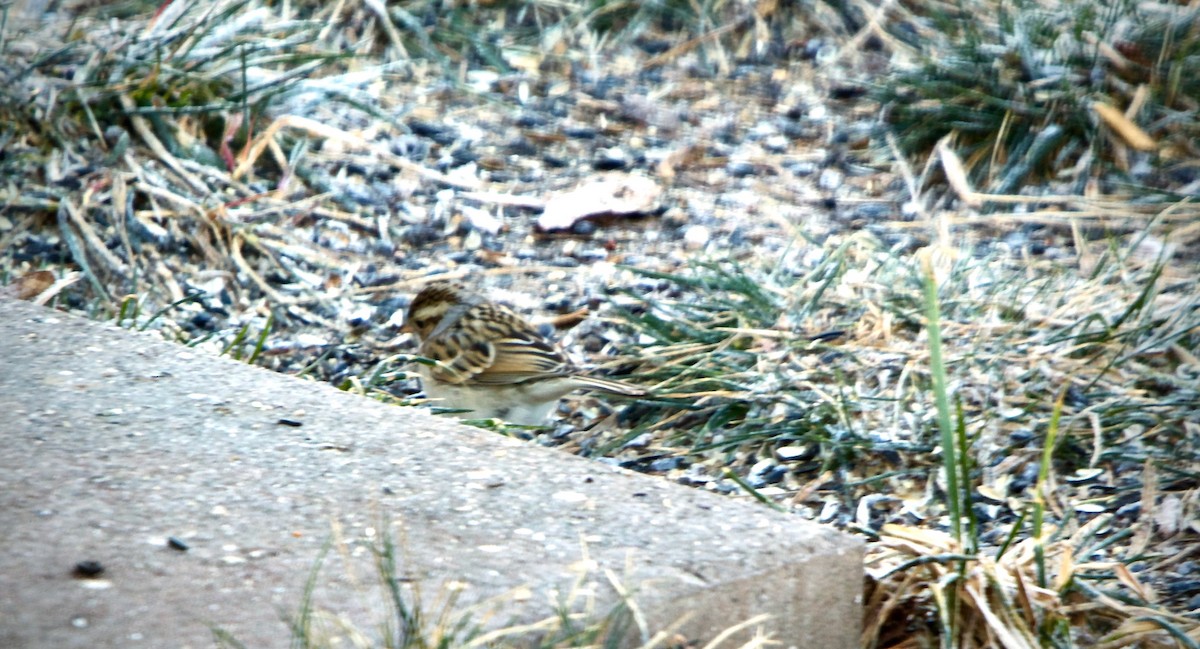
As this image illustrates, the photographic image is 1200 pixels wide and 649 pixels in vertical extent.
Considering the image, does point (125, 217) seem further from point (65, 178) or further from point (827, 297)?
point (827, 297)

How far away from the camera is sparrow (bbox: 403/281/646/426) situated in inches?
154

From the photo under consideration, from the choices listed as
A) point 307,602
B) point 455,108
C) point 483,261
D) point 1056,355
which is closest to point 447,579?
point 307,602

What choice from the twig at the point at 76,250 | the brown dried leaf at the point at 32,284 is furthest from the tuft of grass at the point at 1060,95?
the brown dried leaf at the point at 32,284

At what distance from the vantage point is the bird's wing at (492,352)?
155 inches

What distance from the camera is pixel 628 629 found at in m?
1.95

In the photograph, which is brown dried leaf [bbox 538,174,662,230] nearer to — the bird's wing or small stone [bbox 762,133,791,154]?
small stone [bbox 762,133,791,154]

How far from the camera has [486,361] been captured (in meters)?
4.05

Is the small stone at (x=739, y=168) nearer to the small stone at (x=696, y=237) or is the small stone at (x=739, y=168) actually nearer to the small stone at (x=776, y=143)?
the small stone at (x=776, y=143)

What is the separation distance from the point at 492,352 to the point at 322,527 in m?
1.89

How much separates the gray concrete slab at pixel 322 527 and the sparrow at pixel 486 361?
3.81 ft

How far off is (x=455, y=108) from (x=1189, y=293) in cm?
315

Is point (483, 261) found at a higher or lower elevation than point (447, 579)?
lower

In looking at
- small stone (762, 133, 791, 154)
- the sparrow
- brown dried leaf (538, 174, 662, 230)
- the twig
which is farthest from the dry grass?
small stone (762, 133, 791, 154)

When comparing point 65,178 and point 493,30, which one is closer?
point 65,178
